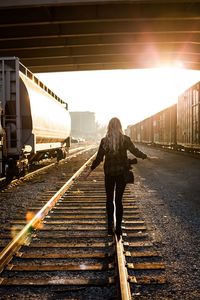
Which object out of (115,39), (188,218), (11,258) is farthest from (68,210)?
(115,39)

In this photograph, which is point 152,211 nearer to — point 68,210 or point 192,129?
point 68,210

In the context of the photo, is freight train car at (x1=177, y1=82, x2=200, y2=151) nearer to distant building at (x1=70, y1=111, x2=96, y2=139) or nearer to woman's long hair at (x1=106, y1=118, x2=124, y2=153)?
woman's long hair at (x1=106, y1=118, x2=124, y2=153)

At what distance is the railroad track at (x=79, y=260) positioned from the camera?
352cm

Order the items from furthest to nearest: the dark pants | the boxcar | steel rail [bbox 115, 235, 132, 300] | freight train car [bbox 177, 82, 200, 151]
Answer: the boxcar, freight train car [bbox 177, 82, 200, 151], the dark pants, steel rail [bbox 115, 235, 132, 300]

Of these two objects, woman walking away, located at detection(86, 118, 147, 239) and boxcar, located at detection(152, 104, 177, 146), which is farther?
boxcar, located at detection(152, 104, 177, 146)

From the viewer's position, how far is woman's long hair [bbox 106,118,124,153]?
5.13 metres

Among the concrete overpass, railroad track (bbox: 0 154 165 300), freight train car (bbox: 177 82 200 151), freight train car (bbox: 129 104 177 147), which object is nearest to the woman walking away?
railroad track (bbox: 0 154 165 300)

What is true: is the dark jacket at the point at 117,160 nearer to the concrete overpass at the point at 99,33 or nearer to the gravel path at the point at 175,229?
the gravel path at the point at 175,229

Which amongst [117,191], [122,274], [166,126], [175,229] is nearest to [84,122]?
[166,126]

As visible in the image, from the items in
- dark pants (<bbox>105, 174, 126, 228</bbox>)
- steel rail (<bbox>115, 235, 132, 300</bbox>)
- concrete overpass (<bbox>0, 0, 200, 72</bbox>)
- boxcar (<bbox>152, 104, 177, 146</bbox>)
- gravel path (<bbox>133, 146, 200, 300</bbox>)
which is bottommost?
gravel path (<bbox>133, 146, 200, 300</bbox>)

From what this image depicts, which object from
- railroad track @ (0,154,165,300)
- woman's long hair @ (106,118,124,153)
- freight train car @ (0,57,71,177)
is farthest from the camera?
freight train car @ (0,57,71,177)

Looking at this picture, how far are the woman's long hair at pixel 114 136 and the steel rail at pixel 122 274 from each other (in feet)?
4.71

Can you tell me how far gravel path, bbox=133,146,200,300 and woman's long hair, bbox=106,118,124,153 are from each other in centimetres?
159

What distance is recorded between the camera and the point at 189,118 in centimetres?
2202
